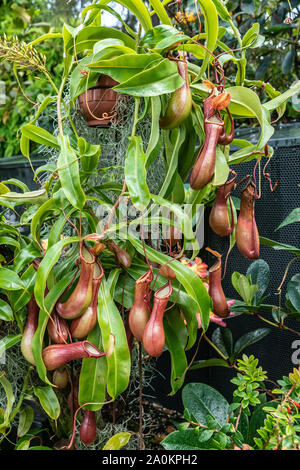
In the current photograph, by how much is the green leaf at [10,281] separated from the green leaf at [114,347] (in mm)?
154

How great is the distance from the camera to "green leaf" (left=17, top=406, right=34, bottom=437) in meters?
0.83

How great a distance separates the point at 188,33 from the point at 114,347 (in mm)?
1392

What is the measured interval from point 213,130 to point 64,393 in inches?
26.8

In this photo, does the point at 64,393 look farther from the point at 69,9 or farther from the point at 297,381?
the point at 69,9

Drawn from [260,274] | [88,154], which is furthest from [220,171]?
[260,274]

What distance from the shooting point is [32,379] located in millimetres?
872

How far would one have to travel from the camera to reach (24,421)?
2.76ft

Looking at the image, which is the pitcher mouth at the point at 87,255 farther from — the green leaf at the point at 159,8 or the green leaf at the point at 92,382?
the green leaf at the point at 159,8

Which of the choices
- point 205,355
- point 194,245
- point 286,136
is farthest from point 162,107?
point 205,355

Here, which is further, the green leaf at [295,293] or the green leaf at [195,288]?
the green leaf at [295,293]

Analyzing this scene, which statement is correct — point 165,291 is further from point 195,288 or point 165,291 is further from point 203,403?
point 203,403

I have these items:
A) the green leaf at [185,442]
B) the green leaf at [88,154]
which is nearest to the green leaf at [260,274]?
the green leaf at [185,442]

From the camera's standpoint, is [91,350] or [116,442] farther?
[116,442]

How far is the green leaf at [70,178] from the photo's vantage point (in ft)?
2.01
